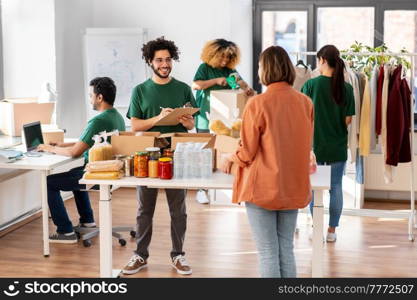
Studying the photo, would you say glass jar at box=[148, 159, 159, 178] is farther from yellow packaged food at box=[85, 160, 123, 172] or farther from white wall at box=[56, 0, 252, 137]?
white wall at box=[56, 0, 252, 137]

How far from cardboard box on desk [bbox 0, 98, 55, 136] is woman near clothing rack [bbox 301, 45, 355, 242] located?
221 cm

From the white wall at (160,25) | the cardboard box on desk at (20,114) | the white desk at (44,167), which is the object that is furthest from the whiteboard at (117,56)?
the white desk at (44,167)

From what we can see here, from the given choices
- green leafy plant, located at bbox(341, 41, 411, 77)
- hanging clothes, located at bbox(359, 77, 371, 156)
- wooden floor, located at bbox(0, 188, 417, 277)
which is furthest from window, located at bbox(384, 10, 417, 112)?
wooden floor, located at bbox(0, 188, 417, 277)

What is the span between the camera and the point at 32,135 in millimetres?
5262

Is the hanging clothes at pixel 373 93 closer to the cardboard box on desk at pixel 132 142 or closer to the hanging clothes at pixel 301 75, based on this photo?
the hanging clothes at pixel 301 75

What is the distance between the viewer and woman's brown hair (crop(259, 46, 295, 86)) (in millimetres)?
3305

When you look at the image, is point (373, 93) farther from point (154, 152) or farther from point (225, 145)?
point (154, 152)

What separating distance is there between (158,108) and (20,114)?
77.3 inches

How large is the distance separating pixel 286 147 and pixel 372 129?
2431 millimetres

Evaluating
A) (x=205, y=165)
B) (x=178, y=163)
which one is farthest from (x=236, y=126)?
(x=178, y=163)

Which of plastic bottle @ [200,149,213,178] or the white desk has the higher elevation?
plastic bottle @ [200,149,213,178]

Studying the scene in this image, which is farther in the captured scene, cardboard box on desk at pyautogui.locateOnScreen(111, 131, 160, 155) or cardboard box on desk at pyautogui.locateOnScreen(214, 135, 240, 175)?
cardboard box on desk at pyautogui.locateOnScreen(111, 131, 160, 155)

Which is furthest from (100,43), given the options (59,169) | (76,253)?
(76,253)

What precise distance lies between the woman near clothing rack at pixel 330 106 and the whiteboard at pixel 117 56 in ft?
7.90
